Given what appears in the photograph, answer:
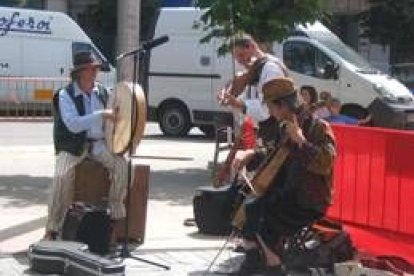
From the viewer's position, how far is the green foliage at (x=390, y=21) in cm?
3278

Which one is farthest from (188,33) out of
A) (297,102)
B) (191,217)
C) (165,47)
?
(297,102)

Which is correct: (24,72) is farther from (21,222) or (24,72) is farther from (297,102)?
(297,102)

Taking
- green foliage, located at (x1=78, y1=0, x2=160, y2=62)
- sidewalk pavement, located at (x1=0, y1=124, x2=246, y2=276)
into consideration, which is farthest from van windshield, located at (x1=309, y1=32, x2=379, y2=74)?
green foliage, located at (x1=78, y1=0, x2=160, y2=62)

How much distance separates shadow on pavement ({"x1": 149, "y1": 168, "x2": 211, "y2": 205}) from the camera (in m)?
11.7

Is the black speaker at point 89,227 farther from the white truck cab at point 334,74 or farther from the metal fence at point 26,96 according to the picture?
the metal fence at point 26,96

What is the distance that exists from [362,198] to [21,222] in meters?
3.22

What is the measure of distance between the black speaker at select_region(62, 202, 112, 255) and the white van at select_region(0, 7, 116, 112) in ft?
59.0

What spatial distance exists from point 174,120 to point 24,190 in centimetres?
979

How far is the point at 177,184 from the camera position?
12.9 metres

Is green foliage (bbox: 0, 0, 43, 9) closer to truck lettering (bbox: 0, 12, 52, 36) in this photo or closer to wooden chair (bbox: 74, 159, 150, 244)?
truck lettering (bbox: 0, 12, 52, 36)

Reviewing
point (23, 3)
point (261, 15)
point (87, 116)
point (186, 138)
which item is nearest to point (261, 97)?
point (87, 116)

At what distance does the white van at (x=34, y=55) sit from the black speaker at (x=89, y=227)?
59.0ft

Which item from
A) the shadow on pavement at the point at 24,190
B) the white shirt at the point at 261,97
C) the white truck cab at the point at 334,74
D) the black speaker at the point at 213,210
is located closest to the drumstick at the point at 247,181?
the black speaker at the point at 213,210

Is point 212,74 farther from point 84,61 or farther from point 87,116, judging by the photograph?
point 87,116
